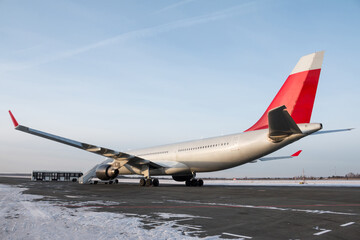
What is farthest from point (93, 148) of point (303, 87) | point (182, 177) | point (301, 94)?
point (303, 87)

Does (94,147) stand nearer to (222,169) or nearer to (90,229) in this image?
(222,169)

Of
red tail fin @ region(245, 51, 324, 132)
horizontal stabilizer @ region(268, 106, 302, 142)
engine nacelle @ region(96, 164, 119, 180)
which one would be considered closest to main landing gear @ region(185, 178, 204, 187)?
engine nacelle @ region(96, 164, 119, 180)

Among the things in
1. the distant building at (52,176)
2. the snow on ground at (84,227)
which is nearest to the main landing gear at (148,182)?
the snow on ground at (84,227)

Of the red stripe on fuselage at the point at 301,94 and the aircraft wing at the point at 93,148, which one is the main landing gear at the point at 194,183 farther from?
the red stripe on fuselage at the point at 301,94

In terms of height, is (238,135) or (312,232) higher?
(238,135)

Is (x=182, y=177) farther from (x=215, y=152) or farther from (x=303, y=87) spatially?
(x=303, y=87)

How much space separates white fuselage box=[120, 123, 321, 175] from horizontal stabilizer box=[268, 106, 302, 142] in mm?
582

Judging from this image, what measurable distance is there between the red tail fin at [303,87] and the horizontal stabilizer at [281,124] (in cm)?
148

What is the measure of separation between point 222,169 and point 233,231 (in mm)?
18724

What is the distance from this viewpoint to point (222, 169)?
24219 millimetres

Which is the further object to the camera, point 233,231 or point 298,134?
point 298,134

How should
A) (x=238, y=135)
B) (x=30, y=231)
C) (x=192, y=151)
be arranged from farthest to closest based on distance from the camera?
(x=192, y=151), (x=238, y=135), (x=30, y=231)

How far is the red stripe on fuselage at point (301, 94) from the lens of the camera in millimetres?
18031

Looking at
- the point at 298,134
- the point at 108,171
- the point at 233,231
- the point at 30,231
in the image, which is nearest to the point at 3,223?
the point at 30,231
